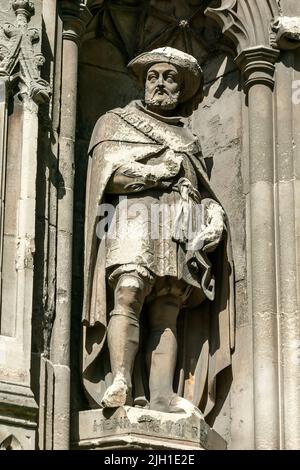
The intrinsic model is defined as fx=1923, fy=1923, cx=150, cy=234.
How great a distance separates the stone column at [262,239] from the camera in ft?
38.9

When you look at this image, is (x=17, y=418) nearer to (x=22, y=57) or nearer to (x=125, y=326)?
(x=125, y=326)

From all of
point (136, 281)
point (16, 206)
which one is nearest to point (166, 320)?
point (136, 281)

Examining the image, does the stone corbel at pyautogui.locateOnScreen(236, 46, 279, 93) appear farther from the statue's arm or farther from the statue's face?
the statue's arm

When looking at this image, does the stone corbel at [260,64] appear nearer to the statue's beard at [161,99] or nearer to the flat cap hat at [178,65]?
the flat cap hat at [178,65]

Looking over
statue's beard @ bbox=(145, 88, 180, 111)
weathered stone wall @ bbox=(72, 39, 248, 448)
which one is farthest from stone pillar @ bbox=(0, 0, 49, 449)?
statue's beard @ bbox=(145, 88, 180, 111)

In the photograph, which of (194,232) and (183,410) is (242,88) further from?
(183,410)

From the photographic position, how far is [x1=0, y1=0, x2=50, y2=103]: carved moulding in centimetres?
1173

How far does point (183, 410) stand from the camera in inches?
459

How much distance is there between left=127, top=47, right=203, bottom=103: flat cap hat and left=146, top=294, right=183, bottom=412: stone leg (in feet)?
4.78

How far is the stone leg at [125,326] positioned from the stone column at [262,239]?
79 centimetres

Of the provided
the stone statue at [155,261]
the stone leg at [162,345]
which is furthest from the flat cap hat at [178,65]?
the stone leg at [162,345]

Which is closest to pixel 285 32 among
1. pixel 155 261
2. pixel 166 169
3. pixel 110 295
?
pixel 166 169

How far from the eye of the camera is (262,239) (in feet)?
40.2

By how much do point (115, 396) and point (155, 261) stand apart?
0.93 metres
